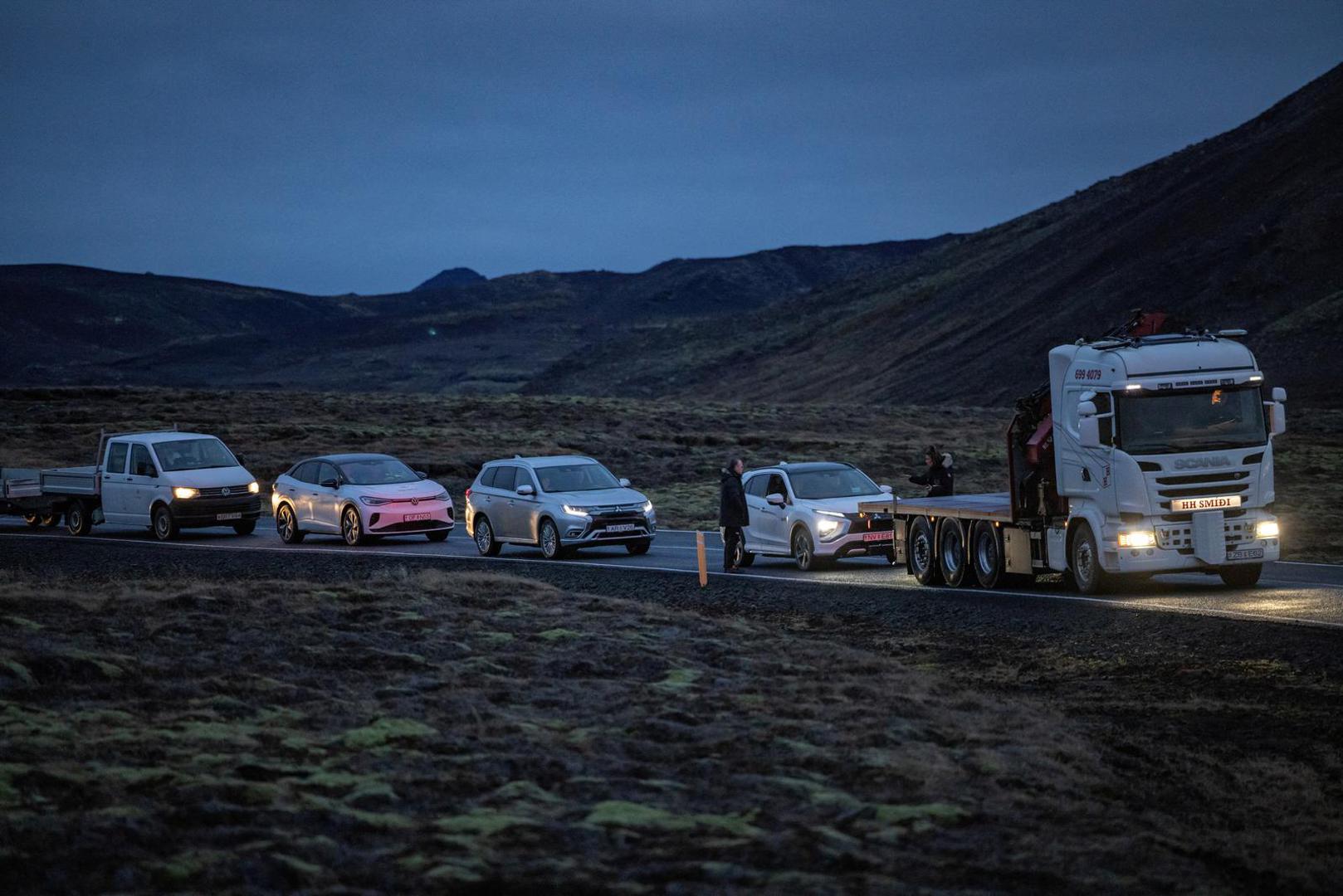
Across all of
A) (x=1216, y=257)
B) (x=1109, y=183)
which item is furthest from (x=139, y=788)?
(x=1109, y=183)

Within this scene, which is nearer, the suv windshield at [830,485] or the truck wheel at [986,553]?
the truck wheel at [986,553]

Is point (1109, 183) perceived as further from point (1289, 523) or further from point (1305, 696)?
point (1305, 696)

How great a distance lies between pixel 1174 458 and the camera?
19734 mm

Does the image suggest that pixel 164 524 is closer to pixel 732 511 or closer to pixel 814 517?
pixel 732 511

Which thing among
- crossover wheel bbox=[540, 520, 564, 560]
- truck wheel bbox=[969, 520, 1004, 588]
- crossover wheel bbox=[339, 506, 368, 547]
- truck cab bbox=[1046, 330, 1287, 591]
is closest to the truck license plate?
truck cab bbox=[1046, 330, 1287, 591]

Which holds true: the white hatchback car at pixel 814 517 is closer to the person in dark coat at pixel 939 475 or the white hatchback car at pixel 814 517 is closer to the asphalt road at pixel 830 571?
the asphalt road at pixel 830 571

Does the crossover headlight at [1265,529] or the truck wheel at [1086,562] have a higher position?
the crossover headlight at [1265,529]

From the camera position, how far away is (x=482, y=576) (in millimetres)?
20656

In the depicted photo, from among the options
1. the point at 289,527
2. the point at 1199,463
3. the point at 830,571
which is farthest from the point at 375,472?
the point at 1199,463

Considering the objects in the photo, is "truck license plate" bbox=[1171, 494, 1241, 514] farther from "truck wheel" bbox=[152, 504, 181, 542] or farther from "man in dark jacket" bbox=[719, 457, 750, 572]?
"truck wheel" bbox=[152, 504, 181, 542]

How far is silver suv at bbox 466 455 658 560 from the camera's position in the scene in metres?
27.1

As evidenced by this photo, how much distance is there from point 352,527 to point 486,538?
11.7ft

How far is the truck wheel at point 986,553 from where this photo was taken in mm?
21734

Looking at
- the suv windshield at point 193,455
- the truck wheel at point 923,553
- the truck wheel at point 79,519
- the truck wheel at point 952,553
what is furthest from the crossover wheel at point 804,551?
the truck wheel at point 79,519
